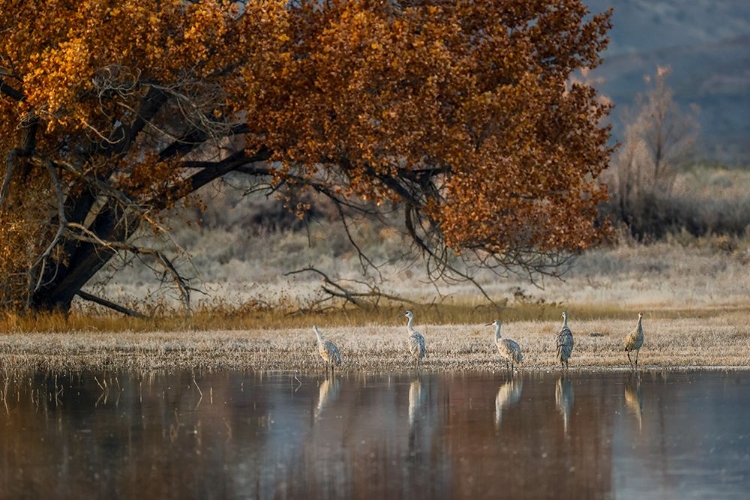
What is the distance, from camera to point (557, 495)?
9.67m

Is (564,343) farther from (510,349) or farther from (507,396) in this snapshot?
(507,396)

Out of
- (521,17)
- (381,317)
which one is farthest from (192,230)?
(521,17)

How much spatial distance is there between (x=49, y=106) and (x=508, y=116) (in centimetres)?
748

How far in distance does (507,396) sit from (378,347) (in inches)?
225

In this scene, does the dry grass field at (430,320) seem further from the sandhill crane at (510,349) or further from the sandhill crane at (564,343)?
the sandhill crane at (564,343)

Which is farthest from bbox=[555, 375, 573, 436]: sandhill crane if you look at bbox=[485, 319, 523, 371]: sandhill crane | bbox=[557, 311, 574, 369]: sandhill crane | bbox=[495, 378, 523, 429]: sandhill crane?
bbox=[485, 319, 523, 371]: sandhill crane

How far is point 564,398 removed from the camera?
14.9 metres

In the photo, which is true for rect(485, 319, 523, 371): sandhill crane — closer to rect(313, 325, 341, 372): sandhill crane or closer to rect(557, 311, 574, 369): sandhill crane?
rect(557, 311, 574, 369): sandhill crane

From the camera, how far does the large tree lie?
21375 millimetres

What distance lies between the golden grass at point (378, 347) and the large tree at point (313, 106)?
1.56m

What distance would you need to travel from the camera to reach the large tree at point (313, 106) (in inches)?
842

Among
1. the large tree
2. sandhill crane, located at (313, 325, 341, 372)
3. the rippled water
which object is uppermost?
the large tree

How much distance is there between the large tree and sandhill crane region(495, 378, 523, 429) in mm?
5986

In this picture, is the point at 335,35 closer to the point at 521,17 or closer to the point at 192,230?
the point at 521,17
